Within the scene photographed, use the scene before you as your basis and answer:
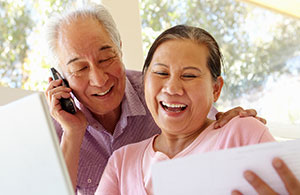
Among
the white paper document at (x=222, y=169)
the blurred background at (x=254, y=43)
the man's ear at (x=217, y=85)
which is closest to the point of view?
the white paper document at (x=222, y=169)

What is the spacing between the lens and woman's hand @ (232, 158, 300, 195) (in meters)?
0.73

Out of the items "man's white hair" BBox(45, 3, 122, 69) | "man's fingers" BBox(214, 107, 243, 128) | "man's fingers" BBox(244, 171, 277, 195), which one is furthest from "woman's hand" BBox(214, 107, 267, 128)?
"man's white hair" BBox(45, 3, 122, 69)

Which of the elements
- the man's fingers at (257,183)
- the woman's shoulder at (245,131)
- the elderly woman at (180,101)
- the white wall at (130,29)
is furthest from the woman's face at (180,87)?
the white wall at (130,29)

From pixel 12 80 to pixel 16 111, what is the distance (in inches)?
72.9

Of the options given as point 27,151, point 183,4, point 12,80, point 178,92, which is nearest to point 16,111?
point 27,151

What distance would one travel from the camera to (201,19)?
3.06m

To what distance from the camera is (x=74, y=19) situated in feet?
5.45

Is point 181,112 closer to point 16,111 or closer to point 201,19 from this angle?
point 16,111

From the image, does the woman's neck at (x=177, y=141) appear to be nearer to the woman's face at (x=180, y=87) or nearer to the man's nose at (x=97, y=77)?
the woman's face at (x=180, y=87)

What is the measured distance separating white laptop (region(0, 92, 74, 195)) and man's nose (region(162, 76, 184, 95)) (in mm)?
479

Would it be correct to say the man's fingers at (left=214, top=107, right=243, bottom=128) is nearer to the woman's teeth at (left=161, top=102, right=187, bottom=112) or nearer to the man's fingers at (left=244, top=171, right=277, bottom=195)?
the woman's teeth at (left=161, top=102, right=187, bottom=112)

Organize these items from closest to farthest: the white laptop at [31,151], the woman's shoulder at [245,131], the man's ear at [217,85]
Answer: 1. the white laptop at [31,151]
2. the woman's shoulder at [245,131]
3. the man's ear at [217,85]

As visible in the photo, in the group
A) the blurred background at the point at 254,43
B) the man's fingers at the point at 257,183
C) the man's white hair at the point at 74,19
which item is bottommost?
the blurred background at the point at 254,43

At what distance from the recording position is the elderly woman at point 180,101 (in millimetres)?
1211
